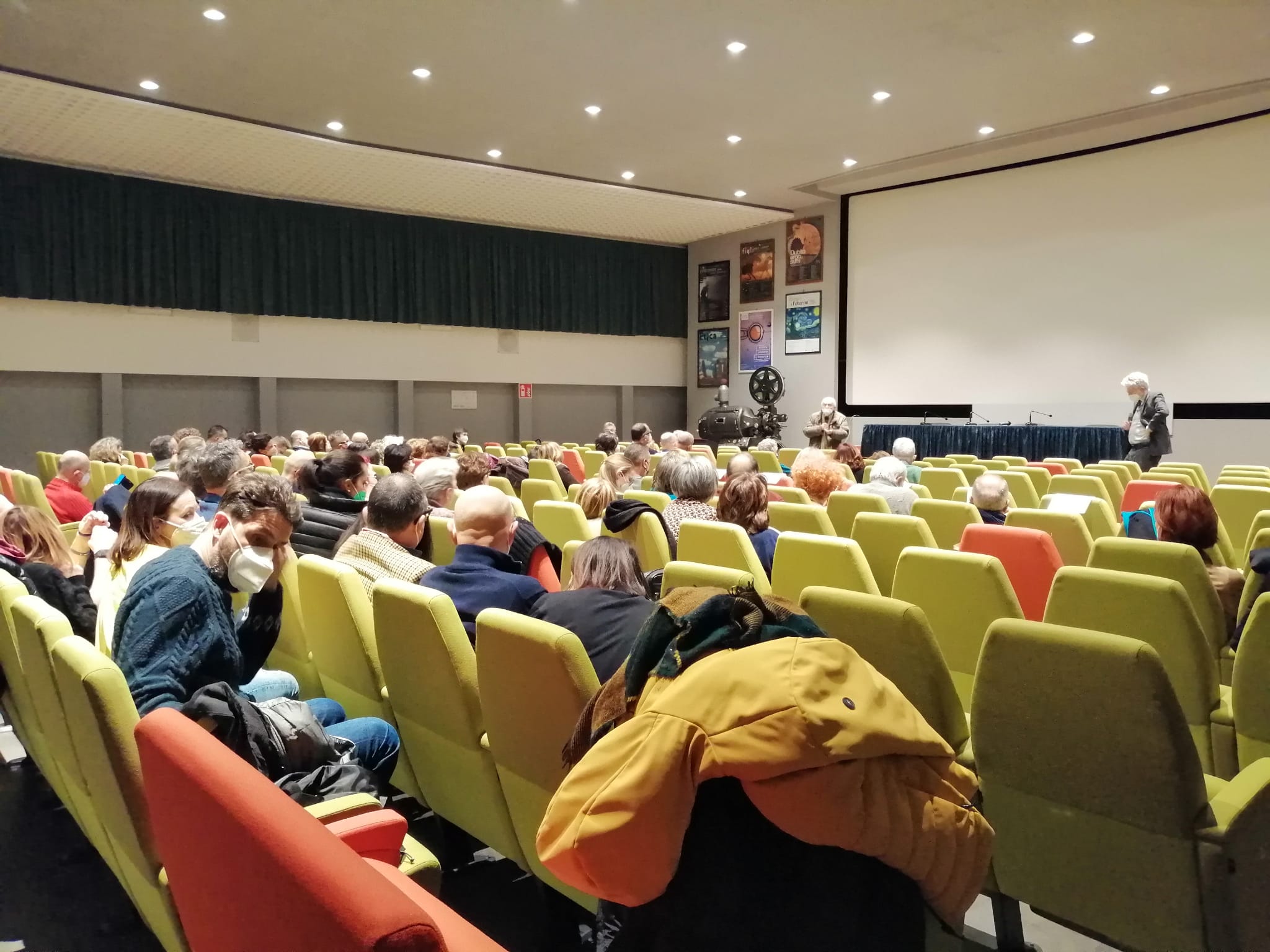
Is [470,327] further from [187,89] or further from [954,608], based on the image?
[954,608]

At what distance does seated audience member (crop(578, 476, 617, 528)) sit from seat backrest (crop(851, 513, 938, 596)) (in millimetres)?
1314

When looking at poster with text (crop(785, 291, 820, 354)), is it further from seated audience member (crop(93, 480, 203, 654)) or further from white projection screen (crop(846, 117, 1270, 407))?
seated audience member (crop(93, 480, 203, 654))

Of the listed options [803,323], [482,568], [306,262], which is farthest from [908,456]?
[306,262]

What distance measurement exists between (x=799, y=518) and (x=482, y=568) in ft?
6.77

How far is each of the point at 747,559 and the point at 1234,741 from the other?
1625 millimetres

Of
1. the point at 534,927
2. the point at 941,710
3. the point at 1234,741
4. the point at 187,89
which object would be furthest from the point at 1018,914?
the point at 187,89

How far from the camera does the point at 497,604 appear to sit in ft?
8.47

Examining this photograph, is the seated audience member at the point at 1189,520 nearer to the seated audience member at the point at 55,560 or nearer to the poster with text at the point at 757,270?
the seated audience member at the point at 55,560

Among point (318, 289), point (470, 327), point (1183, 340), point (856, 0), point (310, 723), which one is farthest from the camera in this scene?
point (470, 327)

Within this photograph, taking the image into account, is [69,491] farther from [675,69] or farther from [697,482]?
[675,69]

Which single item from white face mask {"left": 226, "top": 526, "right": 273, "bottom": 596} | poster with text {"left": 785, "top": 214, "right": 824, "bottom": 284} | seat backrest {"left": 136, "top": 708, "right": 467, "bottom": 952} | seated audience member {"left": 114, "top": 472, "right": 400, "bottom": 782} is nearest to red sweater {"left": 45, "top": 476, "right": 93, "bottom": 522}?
seated audience member {"left": 114, "top": 472, "right": 400, "bottom": 782}

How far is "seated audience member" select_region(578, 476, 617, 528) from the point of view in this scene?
15.6 ft

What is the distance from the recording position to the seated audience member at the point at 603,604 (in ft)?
6.88

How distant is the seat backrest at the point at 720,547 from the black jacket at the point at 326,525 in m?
1.50
